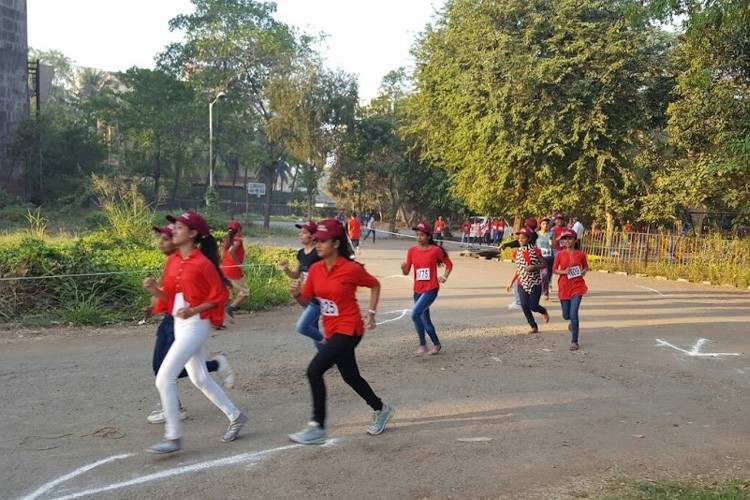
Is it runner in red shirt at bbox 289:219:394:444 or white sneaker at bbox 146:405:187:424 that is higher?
runner in red shirt at bbox 289:219:394:444

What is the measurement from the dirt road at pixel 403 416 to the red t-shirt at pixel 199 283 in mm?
1091

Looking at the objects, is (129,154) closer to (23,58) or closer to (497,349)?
(23,58)

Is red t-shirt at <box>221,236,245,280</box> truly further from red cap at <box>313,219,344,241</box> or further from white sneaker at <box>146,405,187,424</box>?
red cap at <box>313,219,344,241</box>

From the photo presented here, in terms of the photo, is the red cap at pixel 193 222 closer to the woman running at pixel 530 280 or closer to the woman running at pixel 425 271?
the woman running at pixel 425 271

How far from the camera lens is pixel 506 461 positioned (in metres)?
4.73

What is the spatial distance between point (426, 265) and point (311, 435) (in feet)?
11.2

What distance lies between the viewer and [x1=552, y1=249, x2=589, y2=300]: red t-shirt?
8641 millimetres

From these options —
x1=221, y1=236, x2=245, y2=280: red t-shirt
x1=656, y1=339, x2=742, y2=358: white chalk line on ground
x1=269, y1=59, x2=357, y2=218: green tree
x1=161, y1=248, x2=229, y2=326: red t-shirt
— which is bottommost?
x1=656, y1=339, x2=742, y2=358: white chalk line on ground

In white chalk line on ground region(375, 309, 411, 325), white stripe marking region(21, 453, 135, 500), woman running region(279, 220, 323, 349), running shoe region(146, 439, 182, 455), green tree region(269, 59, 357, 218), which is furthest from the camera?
green tree region(269, 59, 357, 218)

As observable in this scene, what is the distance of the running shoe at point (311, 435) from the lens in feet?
16.3

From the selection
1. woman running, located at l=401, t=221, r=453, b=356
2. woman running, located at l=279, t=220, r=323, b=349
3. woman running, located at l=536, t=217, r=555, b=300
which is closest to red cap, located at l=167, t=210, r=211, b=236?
woman running, located at l=279, t=220, r=323, b=349

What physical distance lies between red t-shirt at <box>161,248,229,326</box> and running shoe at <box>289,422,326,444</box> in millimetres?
1076

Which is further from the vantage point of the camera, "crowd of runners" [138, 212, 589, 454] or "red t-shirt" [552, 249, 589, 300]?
"red t-shirt" [552, 249, 589, 300]

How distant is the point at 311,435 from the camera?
4.96m
